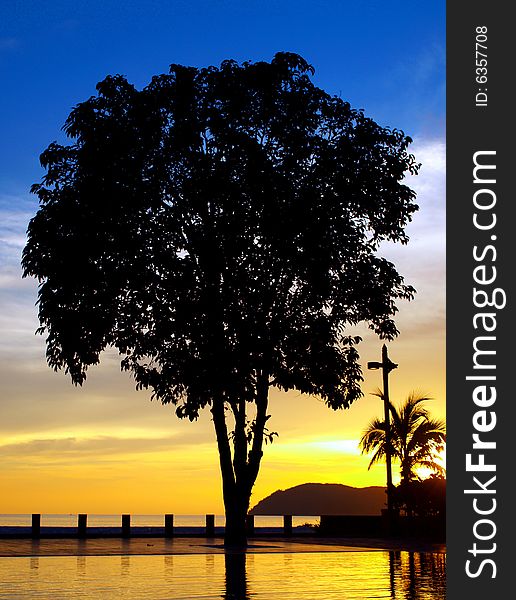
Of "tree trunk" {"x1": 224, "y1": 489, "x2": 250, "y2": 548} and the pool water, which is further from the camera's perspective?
"tree trunk" {"x1": 224, "y1": 489, "x2": 250, "y2": 548}

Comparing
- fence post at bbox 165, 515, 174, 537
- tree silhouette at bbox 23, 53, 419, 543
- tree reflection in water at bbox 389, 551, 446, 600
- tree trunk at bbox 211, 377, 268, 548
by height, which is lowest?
fence post at bbox 165, 515, 174, 537

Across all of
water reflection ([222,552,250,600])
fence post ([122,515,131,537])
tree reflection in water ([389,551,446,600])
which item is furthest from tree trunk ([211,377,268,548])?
fence post ([122,515,131,537])

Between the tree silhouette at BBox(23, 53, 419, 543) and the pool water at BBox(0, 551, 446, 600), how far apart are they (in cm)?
668

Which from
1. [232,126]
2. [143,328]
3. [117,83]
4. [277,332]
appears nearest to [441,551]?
[277,332]

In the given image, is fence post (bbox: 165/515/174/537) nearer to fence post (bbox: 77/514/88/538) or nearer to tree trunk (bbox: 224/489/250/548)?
fence post (bbox: 77/514/88/538)

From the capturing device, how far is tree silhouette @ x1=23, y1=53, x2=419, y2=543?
3278cm

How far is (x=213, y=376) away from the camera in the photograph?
31938 mm

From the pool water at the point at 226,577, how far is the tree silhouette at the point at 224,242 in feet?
21.9

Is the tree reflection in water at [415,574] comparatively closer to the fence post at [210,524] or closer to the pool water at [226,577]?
the pool water at [226,577]

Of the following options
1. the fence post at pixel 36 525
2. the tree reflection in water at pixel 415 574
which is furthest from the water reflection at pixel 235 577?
the fence post at pixel 36 525

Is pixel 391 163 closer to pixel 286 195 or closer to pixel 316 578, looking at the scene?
pixel 286 195

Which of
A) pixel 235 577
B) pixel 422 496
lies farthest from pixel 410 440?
pixel 235 577

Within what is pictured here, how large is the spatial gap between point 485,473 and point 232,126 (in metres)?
23.2

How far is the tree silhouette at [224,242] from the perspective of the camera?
32.8 metres
